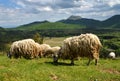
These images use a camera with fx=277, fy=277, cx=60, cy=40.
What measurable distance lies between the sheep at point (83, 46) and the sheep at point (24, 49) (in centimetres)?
661

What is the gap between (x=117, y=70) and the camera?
26.0 metres

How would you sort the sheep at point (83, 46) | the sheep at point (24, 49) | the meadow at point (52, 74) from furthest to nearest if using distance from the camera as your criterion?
1. the sheep at point (24, 49)
2. the sheep at point (83, 46)
3. the meadow at point (52, 74)

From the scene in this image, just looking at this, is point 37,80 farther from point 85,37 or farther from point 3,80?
point 85,37

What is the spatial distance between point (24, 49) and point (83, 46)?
365 inches

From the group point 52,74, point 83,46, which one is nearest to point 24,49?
point 83,46

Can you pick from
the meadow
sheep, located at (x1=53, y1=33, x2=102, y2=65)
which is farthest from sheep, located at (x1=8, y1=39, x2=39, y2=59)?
the meadow

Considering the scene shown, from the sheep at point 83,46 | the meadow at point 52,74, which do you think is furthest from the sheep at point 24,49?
the meadow at point 52,74

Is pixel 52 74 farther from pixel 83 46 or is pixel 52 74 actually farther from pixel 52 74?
pixel 83 46

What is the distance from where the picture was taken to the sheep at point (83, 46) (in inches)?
1092

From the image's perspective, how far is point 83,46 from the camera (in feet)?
91.4

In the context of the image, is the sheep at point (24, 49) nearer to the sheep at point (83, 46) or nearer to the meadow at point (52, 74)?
the sheep at point (83, 46)

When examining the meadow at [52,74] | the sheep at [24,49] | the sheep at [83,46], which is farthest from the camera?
the sheep at [24,49]

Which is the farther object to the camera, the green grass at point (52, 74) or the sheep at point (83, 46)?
the sheep at point (83, 46)

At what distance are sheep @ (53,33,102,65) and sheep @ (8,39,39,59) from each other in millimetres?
6606
